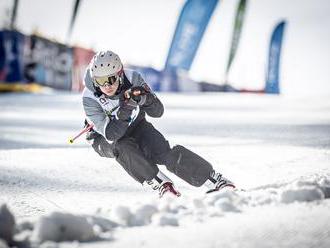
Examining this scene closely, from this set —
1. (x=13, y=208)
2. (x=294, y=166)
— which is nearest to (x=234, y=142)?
(x=294, y=166)

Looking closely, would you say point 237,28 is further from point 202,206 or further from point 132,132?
point 202,206

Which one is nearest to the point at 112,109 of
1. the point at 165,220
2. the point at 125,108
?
the point at 125,108

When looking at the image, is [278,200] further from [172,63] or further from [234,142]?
[172,63]

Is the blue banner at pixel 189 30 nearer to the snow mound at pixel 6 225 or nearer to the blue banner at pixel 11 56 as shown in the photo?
the blue banner at pixel 11 56

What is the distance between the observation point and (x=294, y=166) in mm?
3193

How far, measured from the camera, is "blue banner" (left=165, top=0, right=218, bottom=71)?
16.0 metres

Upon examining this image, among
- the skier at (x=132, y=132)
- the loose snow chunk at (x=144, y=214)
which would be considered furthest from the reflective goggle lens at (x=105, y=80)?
the loose snow chunk at (x=144, y=214)

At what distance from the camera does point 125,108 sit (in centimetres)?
299

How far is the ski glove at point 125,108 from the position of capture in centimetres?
298

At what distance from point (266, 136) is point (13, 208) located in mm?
3545

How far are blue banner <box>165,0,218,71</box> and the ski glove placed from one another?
538 inches

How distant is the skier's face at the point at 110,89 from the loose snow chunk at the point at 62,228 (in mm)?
1668

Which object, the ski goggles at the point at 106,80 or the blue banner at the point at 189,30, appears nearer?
the ski goggles at the point at 106,80

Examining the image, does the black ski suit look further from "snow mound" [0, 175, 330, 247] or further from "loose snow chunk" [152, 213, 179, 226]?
"loose snow chunk" [152, 213, 179, 226]
